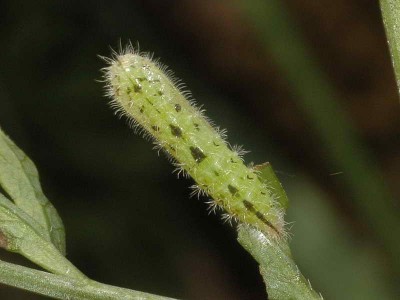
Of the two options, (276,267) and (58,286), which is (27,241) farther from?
(276,267)

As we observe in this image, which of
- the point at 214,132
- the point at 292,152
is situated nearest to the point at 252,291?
the point at 292,152

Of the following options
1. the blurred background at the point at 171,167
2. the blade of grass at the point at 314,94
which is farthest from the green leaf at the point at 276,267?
the blade of grass at the point at 314,94

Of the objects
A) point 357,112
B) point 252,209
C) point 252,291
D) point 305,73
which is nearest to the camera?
point 252,209

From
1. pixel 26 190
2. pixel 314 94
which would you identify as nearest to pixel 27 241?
pixel 26 190

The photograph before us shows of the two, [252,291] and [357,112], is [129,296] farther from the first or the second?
[357,112]

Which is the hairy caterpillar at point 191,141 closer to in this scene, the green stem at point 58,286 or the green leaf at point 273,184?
the green leaf at point 273,184

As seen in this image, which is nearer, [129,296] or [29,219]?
[129,296]
